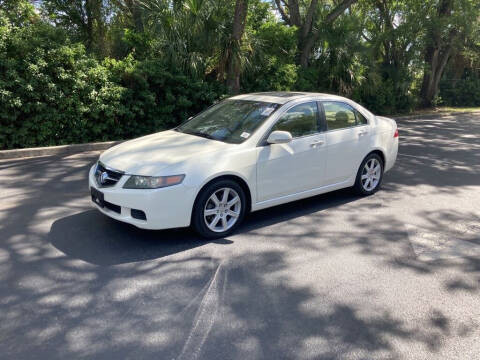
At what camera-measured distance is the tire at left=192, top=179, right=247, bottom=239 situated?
191 inches

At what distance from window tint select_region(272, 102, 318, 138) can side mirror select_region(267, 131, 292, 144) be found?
0.22 meters

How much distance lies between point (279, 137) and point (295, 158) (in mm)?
474

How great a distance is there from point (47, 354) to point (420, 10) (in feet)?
70.7

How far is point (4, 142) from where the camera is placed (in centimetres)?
916

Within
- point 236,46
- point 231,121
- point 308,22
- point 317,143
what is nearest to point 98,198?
point 231,121

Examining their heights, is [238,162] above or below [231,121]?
below

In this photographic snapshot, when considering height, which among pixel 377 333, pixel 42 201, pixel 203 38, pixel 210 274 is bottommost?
pixel 377 333

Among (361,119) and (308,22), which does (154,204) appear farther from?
(308,22)

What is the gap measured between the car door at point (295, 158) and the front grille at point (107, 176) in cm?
158

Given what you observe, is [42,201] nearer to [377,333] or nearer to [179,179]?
[179,179]

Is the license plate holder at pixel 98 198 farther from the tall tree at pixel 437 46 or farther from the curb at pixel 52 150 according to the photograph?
the tall tree at pixel 437 46

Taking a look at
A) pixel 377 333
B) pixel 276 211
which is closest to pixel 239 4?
pixel 276 211

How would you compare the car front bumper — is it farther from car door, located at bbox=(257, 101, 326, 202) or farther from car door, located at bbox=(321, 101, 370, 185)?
car door, located at bbox=(321, 101, 370, 185)

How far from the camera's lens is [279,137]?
5.26 meters
